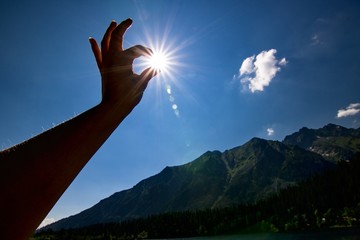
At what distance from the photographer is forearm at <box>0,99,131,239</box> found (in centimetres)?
117

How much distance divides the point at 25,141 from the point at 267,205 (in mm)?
201173

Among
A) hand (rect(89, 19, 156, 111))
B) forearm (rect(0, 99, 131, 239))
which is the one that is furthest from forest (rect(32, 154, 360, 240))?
forearm (rect(0, 99, 131, 239))

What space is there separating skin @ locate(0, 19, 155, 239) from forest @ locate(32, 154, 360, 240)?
530ft

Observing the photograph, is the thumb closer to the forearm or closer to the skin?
the skin

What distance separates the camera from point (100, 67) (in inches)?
77.0

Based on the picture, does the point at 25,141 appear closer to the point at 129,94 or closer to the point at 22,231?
the point at 22,231

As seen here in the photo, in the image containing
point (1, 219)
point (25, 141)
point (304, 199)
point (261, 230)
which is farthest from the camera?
point (304, 199)

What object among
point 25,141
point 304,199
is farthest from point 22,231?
point 304,199

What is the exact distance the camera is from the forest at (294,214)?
488 ft

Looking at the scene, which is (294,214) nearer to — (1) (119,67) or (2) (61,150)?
(1) (119,67)

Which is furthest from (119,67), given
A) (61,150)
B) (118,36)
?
(61,150)

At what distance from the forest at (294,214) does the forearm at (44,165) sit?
6365 inches

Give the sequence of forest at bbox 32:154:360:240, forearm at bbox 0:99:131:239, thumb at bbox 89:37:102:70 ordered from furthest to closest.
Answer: forest at bbox 32:154:360:240, thumb at bbox 89:37:102:70, forearm at bbox 0:99:131:239

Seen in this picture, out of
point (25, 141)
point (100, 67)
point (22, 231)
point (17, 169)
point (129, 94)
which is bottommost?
point (22, 231)
